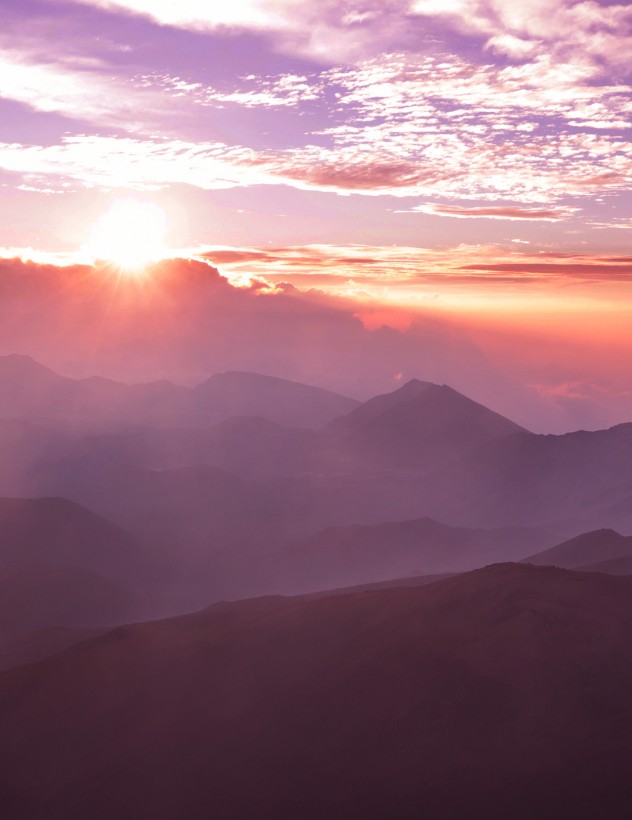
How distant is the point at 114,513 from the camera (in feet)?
619

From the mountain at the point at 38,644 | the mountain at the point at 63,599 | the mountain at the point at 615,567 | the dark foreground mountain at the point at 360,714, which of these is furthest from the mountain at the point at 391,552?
the dark foreground mountain at the point at 360,714

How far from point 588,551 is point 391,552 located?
61.6 metres

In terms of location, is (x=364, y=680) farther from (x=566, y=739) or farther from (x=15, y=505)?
(x=15, y=505)

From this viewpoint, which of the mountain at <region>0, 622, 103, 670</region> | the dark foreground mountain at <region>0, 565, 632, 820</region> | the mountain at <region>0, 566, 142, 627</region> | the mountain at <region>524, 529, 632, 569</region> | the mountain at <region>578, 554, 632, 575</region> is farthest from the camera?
the mountain at <region>0, 566, 142, 627</region>

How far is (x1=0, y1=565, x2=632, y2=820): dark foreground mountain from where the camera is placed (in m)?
36.3

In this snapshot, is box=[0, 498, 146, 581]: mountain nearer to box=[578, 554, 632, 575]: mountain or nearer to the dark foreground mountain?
the dark foreground mountain

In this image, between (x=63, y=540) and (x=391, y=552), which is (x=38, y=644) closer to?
(x=63, y=540)

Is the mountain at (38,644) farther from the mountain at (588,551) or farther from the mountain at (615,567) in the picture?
the mountain at (588,551)

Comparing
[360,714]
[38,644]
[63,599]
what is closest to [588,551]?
[360,714]

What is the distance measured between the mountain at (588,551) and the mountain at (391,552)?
41.5m

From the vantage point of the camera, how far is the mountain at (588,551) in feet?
315

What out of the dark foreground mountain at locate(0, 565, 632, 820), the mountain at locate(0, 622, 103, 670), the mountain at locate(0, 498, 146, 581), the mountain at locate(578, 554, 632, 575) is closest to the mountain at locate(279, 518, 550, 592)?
the mountain at locate(0, 498, 146, 581)

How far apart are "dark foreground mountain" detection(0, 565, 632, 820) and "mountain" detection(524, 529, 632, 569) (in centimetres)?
4393

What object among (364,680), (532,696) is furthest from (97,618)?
(532,696)
